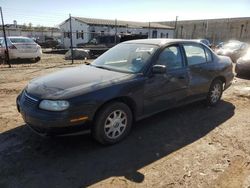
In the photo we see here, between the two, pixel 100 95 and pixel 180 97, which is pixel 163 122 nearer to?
pixel 180 97

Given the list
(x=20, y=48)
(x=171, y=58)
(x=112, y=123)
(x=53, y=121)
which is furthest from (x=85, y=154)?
(x=20, y=48)

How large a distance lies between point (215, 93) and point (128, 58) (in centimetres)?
249

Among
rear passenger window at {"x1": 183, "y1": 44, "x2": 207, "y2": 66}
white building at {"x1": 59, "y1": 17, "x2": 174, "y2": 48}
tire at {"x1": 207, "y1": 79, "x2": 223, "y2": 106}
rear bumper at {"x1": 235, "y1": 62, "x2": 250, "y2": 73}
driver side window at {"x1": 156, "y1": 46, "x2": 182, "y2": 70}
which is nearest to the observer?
driver side window at {"x1": 156, "y1": 46, "x2": 182, "y2": 70}

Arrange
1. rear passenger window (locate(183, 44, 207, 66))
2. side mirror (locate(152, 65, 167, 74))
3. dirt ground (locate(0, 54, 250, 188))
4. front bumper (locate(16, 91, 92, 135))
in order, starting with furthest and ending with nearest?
rear passenger window (locate(183, 44, 207, 66)) → side mirror (locate(152, 65, 167, 74)) → front bumper (locate(16, 91, 92, 135)) → dirt ground (locate(0, 54, 250, 188))

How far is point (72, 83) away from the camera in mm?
3859

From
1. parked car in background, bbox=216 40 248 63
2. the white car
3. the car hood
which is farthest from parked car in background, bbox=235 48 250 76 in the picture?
the white car

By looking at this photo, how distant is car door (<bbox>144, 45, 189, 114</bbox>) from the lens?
4.34 meters

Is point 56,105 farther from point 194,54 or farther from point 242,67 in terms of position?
point 242,67

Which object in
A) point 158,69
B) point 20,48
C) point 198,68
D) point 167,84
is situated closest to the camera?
point 158,69

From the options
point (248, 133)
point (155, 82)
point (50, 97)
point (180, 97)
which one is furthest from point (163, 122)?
point (50, 97)

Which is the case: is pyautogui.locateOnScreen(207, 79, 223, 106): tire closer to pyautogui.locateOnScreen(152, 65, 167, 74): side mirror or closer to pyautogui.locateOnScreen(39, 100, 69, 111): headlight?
pyautogui.locateOnScreen(152, 65, 167, 74): side mirror

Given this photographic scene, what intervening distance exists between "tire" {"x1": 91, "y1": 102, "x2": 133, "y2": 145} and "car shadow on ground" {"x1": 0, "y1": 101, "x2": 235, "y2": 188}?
0.15 metres

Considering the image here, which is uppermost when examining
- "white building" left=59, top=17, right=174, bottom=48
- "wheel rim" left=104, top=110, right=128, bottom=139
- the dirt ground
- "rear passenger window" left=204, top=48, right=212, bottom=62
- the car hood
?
"white building" left=59, top=17, right=174, bottom=48

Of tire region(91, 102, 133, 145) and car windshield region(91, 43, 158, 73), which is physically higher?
car windshield region(91, 43, 158, 73)
